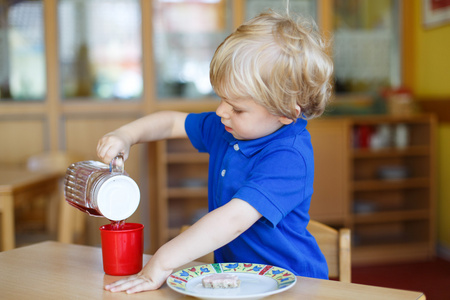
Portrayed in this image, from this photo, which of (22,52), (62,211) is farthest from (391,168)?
(22,52)

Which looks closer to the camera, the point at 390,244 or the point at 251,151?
the point at 251,151

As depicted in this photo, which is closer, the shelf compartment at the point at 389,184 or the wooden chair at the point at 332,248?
the wooden chair at the point at 332,248

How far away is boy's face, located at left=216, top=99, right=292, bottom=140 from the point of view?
1.07m

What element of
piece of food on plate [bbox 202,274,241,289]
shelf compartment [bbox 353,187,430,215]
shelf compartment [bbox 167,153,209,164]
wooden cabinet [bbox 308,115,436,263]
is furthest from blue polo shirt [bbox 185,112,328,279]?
shelf compartment [bbox 353,187,430,215]

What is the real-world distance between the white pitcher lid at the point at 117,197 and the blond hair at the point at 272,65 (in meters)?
0.24

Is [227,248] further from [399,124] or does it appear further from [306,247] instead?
[399,124]

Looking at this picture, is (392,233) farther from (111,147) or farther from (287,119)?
(111,147)

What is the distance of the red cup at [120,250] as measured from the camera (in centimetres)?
102

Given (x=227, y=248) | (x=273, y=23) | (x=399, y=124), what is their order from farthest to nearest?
(x=399, y=124) < (x=227, y=248) < (x=273, y=23)

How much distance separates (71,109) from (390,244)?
2.33 m

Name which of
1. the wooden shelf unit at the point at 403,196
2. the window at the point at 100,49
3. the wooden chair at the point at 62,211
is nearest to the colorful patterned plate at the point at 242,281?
the wooden chair at the point at 62,211

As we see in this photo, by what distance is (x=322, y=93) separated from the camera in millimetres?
1105

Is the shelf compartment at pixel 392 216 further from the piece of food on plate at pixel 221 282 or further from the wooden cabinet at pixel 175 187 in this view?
the piece of food on plate at pixel 221 282

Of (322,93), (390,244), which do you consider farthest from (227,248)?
(390,244)
